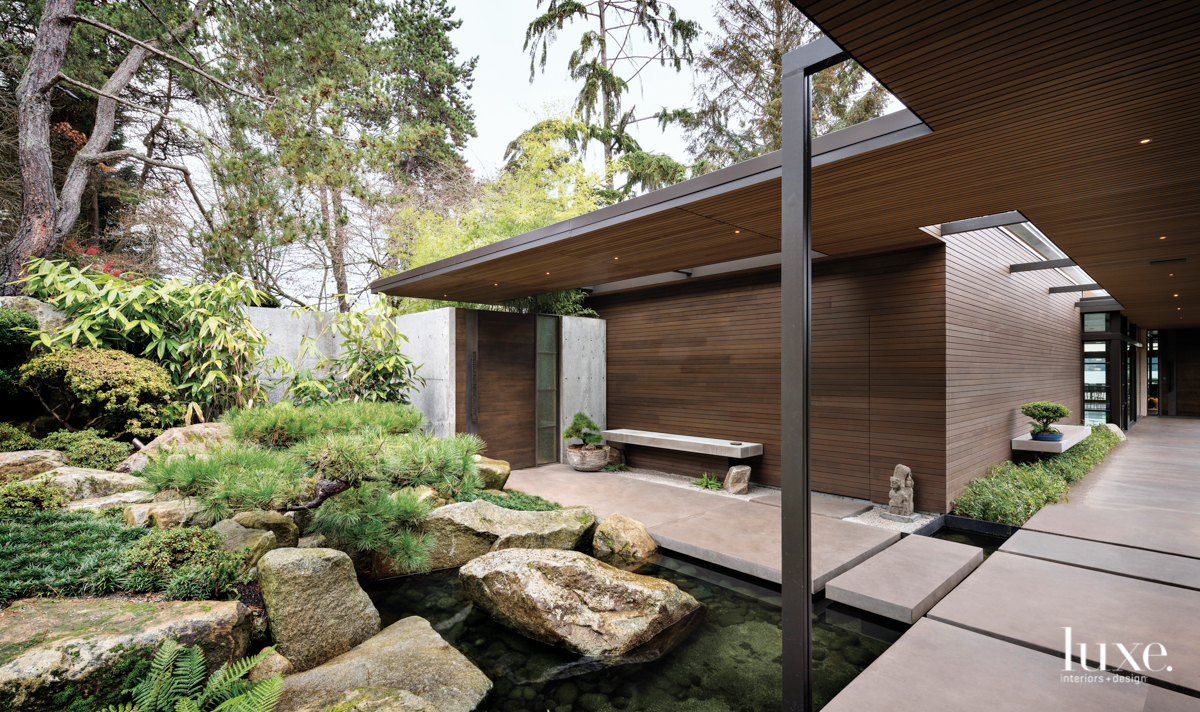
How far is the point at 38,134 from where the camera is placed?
655cm

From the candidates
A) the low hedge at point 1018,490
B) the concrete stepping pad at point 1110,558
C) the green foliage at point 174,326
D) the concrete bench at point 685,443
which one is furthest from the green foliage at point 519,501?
the low hedge at point 1018,490

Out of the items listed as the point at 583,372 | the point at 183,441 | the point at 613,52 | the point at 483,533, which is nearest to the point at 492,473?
the point at 483,533

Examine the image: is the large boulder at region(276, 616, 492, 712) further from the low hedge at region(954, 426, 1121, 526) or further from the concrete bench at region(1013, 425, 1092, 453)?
the concrete bench at region(1013, 425, 1092, 453)

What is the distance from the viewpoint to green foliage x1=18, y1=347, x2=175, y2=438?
406cm

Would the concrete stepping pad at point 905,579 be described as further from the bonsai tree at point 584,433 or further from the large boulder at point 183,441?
the large boulder at point 183,441

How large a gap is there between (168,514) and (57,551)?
0.51 meters

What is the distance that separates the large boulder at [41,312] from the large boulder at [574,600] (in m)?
4.41

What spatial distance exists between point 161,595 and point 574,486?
14.1 feet

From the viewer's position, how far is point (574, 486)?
6.23 meters

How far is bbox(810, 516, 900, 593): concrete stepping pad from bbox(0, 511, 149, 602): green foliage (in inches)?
150

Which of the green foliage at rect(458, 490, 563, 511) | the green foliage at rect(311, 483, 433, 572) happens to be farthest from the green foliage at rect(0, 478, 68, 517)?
the green foliage at rect(458, 490, 563, 511)

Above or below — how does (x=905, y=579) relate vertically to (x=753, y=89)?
below

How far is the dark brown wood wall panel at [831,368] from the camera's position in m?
4.98

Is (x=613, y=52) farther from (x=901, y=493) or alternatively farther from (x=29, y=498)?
(x=29, y=498)
